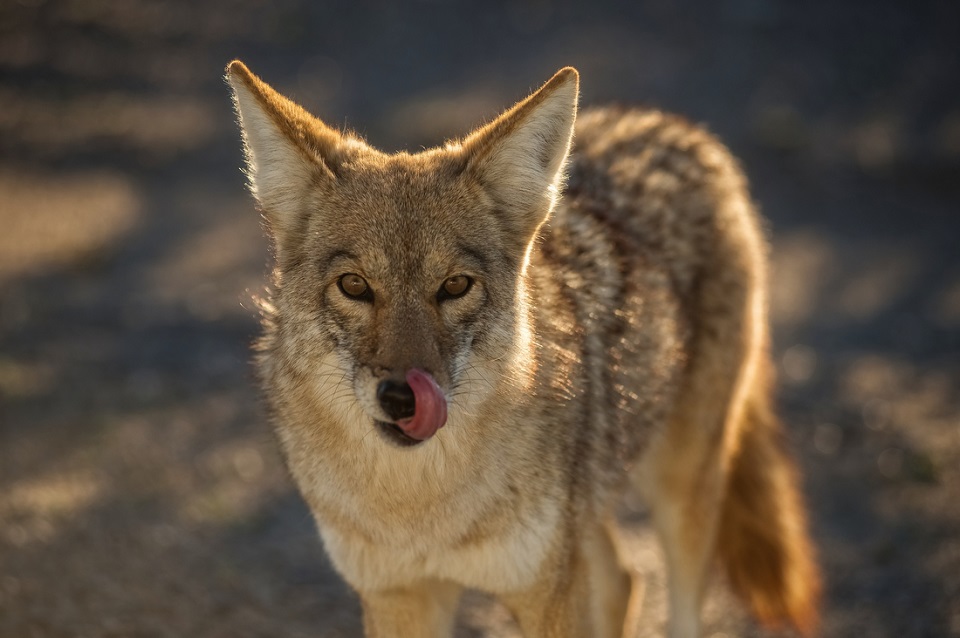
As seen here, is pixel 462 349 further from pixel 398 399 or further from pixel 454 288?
pixel 398 399

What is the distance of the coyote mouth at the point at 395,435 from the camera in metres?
3.29

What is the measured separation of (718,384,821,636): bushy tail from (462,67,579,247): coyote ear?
2114 millimetres

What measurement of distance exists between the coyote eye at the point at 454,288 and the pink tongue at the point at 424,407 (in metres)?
0.34

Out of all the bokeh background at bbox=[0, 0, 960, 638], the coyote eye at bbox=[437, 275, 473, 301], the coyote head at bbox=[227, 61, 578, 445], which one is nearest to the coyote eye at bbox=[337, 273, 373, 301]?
the coyote head at bbox=[227, 61, 578, 445]

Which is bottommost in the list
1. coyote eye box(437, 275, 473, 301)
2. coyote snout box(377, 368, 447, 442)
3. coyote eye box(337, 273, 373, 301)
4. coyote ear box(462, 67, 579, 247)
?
coyote snout box(377, 368, 447, 442)

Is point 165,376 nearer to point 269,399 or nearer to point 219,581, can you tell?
point 219,581

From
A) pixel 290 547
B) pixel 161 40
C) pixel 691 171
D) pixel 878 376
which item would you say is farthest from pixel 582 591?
pixel 161 40

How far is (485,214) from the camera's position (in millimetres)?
3701

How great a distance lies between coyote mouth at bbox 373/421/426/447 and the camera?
3.29 metres

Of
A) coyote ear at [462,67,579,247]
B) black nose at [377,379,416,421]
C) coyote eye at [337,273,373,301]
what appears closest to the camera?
black nose at [377,379,416,421]

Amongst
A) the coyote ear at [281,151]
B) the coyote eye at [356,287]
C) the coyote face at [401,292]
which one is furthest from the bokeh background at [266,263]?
the coyote eye at [356,287]

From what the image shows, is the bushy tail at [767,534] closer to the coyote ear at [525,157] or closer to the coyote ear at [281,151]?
the coyote ear at [525,157]

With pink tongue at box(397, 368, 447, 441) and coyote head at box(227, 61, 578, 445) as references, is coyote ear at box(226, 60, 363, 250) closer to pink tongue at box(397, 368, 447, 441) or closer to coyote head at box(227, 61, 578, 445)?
coyote head at box(227, 61, 578, 445)

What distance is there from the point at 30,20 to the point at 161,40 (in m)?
1.56
